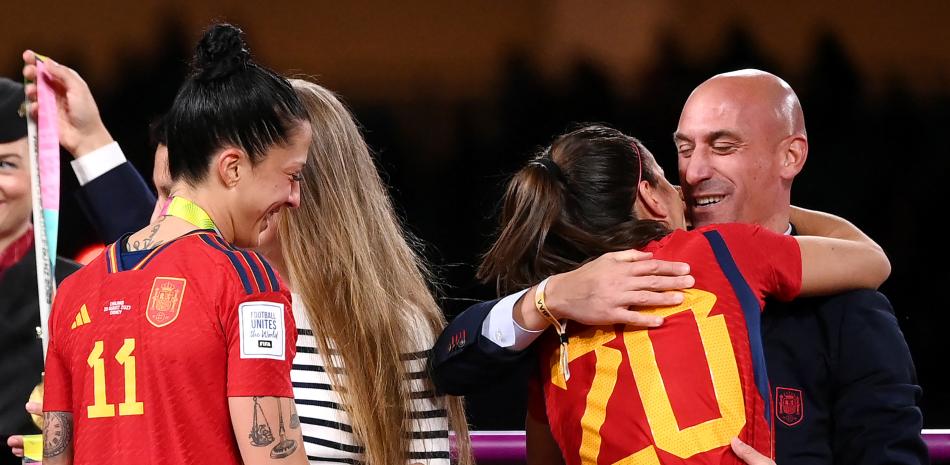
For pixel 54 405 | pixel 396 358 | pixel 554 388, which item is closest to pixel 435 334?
pixel 396 358

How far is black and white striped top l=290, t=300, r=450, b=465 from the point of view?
60.0 inches

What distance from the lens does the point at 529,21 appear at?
15.8ft

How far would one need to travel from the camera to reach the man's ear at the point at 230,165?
126cm

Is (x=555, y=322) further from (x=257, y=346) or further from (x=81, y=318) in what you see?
(x=81, y=318)

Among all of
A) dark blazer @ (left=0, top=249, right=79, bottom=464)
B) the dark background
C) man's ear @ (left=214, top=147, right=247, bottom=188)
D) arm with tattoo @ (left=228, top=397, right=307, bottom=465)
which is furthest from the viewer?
the dark background

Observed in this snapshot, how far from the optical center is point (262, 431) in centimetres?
117

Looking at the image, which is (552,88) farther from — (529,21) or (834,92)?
(834,92)

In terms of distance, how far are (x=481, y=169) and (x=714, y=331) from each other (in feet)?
10.6

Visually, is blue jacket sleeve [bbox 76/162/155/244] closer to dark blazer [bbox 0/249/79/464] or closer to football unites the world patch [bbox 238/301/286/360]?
dark blazer [bbox 0/249/79/464]

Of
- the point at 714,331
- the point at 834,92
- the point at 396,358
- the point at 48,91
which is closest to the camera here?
the point at 714,331

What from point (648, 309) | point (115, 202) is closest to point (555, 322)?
point (648, 309)

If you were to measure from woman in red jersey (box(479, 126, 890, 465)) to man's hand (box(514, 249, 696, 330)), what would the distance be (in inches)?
0.9

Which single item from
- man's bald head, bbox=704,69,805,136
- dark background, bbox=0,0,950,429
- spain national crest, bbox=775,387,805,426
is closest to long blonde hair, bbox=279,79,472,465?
spain national crest, bbox=775,387,805,426

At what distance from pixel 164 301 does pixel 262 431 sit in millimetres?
177
